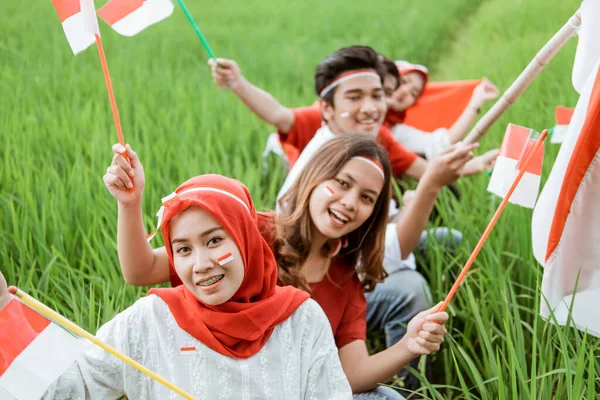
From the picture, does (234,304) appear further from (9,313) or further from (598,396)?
(598,396)

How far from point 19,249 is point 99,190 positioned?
344 mm

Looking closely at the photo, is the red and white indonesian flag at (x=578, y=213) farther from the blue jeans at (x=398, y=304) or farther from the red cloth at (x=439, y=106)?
the red cloth at (x=439, y=106)

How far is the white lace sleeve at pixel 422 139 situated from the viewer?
8.82 ft

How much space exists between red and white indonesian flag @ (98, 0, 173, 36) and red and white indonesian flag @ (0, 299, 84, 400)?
772 mm

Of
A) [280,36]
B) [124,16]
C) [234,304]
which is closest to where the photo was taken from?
[234,304]

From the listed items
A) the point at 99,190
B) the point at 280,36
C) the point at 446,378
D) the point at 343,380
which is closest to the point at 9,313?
the point at 343,380

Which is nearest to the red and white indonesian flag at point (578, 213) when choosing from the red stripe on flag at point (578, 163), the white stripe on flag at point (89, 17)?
the red stripe on flag at point (578, 163)

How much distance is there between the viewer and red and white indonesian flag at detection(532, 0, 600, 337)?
138 centimetres

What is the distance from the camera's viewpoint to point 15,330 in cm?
102

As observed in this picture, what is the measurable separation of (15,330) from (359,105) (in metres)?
1.40

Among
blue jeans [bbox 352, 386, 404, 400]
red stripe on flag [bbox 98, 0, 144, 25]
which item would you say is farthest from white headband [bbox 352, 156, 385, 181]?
red stripe on flag [bbox 98, 0, 144, 25]

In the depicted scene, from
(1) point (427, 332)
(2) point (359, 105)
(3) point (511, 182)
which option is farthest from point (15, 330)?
(2) point (359, 105)

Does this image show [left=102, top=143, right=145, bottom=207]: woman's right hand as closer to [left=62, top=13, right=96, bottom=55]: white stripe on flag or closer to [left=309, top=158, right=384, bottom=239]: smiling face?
[left=62, top=13, right=96, bottom=55]: white stripe on flag

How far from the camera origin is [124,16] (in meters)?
1.64
